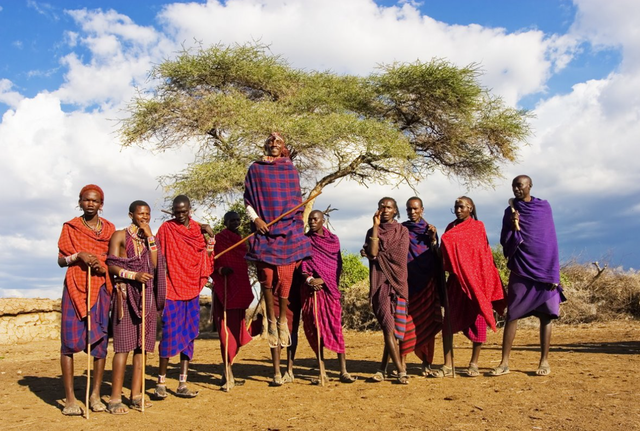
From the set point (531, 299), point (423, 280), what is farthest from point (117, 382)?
point (531, 299)

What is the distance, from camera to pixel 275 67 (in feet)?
60.1

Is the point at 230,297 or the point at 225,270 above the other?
the point at 225,270

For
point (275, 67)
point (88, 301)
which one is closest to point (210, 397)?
point (88, 301)

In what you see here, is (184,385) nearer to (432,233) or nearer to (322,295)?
(322,295)

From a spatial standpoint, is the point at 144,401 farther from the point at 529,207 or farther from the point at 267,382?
the point at 529,207

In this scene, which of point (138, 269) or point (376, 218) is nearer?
point (138, 269)

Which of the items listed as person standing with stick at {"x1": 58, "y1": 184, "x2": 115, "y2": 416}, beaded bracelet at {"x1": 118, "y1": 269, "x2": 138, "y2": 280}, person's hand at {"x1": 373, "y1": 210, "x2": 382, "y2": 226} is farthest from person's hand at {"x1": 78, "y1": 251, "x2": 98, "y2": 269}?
person's hand at {"x1": 373, "y1": 210, "x2": 382, "y2": 226}

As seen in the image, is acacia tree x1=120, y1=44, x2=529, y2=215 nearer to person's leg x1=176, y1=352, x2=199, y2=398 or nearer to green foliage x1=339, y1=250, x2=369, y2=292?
green foliage x1=339, y1=250, x2=369, y2=292

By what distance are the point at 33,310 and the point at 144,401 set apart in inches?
421

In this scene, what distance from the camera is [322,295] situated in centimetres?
748

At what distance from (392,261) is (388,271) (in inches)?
5.1

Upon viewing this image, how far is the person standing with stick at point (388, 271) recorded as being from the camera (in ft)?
23.4

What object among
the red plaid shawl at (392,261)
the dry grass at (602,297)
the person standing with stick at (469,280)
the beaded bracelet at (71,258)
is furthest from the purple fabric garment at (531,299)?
the dry grass at (602,297)

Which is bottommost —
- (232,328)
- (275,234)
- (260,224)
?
(232,328)
